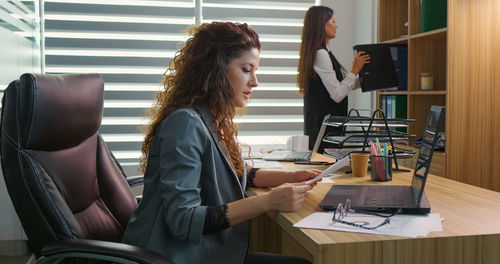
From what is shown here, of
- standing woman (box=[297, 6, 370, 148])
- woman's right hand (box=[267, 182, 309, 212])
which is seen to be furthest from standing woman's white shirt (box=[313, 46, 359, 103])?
woman's right hand (box=[267, 182, 309, 212])

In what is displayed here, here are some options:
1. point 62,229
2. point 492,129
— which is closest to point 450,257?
point 62,229

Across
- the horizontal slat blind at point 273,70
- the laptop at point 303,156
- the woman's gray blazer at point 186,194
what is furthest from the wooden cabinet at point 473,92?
the woman's gray blazer at point 186,194

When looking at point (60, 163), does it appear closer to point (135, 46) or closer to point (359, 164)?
point (359, 164)

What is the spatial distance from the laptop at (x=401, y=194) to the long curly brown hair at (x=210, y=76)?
0.35m

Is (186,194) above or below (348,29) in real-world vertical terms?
below

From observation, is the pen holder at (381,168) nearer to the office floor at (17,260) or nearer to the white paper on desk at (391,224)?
the white paper on desk at (391,224)

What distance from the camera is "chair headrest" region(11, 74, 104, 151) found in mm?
1374

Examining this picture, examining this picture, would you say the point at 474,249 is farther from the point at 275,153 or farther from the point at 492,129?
the point at 492,129

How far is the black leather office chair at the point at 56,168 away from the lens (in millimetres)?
1298

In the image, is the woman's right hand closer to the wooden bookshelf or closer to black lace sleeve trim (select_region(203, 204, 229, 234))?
black lace sleeve trim (select_region(203, 204, 229, 234))

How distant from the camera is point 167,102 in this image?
5.00 feet

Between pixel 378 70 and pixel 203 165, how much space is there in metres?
2.48

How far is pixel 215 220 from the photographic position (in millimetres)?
1339

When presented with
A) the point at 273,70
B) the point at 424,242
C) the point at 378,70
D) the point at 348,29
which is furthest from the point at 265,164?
the point at 348,29
